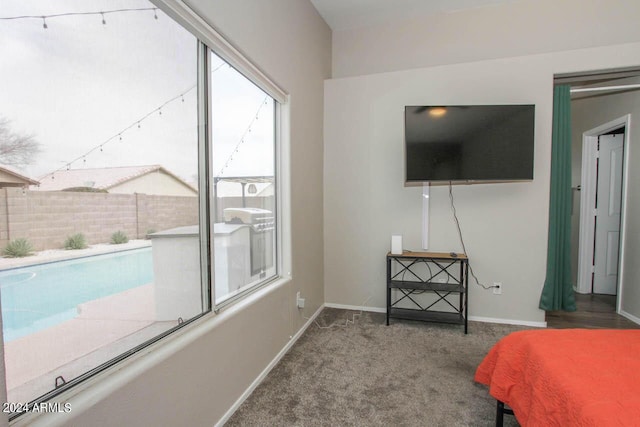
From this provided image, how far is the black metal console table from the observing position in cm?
297

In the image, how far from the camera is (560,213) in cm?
313

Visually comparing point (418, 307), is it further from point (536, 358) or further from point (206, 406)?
point (206, 406)

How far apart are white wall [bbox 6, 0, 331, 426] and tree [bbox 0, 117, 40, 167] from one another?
0.77 metres

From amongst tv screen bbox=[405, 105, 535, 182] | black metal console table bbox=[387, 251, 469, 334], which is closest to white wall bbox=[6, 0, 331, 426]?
black metal console table bbox=[387, 251, 469, 334]

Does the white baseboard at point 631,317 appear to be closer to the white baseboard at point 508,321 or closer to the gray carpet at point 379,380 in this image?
the white baseboard at point 508,321

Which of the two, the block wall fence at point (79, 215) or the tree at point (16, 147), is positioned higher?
the tree at point (16, 147)

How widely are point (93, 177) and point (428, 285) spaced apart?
287cm

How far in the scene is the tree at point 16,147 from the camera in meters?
0.88

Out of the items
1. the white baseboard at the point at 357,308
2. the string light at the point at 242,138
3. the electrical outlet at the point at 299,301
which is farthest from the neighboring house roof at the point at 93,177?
the white baseboard at the point at 357,308

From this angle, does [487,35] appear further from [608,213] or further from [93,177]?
[93,177]

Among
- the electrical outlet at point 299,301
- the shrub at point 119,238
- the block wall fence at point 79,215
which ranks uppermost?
the block wall fence at point 79,215

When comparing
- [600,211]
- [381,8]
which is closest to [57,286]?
[381,8]

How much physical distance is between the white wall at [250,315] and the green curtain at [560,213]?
7.85 feet

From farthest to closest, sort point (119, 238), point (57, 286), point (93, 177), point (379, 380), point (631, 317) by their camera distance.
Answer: point (631, 317), point (379, 380), point (119, 238), point (93, 177), point (57, 286)
